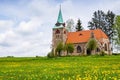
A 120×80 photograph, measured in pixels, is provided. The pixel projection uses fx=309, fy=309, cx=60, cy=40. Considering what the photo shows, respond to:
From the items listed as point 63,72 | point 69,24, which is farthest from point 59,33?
point 63,72

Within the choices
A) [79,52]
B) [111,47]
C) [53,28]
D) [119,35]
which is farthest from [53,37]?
[119,35]

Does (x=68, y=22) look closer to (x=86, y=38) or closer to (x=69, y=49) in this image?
(x=86, y=38)

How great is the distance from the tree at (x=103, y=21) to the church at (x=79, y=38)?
11205 mm

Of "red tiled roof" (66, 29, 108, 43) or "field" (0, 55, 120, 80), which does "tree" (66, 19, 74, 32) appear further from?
"field" (0, 55, 120, 80)

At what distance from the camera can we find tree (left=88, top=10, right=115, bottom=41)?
13175 centimetres

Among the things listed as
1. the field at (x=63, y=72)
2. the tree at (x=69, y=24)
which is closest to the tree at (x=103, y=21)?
the tree at (x=69, y=24)

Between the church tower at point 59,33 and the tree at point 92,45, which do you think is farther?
the church tower at point 59,33

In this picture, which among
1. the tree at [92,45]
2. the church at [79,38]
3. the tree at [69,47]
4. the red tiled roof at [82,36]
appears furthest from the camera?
the red tiled roof at [82,36]

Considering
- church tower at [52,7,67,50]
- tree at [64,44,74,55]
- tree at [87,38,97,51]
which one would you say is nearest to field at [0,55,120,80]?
tree at [87,38,97,51]

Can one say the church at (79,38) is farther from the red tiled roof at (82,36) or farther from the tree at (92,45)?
the tree at (92,45)

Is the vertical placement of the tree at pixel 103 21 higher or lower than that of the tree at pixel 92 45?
higher

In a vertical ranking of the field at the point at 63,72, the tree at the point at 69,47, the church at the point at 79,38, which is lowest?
the field at the point at 63,72

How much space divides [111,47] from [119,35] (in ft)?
134

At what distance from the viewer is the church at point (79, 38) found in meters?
118
